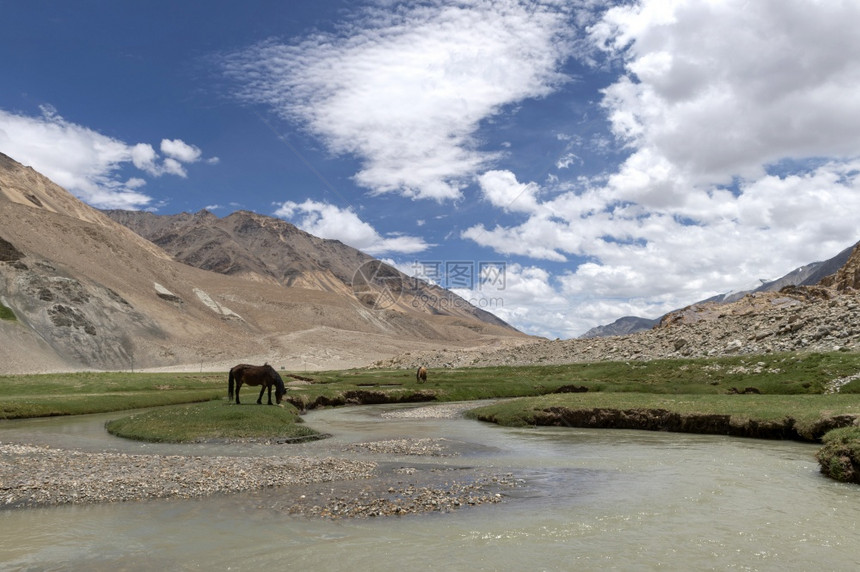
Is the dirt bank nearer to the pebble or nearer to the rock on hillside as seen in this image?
the pebble

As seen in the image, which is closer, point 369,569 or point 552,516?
point 369,569

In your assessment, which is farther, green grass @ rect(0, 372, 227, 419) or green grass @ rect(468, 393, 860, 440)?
green grass @ rect(0, 372, 227, 419)

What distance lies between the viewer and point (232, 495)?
60.7 feet

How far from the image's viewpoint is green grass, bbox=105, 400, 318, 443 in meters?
31.3

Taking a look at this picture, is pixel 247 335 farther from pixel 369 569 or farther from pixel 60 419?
pixel 369 569

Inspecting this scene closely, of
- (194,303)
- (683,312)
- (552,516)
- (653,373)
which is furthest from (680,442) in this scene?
(194,303)

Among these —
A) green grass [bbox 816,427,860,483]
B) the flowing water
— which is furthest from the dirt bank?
green grass [bbox 816,427,860,483]

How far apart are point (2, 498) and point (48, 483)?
1581 mm

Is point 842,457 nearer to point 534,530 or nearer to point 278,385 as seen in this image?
point 534,530

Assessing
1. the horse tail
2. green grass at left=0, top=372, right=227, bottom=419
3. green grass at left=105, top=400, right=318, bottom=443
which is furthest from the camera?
green grass at left=0, top=372, right=227, bottom=419

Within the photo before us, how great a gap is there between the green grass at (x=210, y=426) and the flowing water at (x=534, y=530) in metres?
14.0

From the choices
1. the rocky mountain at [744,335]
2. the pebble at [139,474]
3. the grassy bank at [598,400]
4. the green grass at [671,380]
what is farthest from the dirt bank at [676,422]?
the rocky mountain at [744,335]

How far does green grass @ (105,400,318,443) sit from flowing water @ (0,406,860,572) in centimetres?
1402

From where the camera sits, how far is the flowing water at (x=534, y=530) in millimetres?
12594
